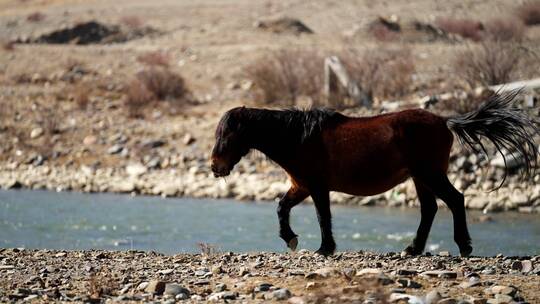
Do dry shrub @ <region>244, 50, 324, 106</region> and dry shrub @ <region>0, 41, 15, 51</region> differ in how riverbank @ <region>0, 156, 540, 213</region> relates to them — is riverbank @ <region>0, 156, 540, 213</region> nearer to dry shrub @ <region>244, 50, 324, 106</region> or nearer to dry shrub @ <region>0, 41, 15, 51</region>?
dry shrub @ <region>244, 50, 324, 106</region>

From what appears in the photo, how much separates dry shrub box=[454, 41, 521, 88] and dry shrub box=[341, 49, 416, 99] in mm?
1591

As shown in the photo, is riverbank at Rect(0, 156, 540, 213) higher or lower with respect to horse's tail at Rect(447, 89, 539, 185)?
lower

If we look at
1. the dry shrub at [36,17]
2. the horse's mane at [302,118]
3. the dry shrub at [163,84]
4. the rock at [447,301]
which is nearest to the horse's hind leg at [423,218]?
the horse's mane at [302,118]

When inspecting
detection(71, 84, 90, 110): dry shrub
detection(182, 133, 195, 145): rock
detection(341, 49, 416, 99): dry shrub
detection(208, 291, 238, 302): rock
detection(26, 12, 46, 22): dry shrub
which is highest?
detection(26, 12, 46, 22): dry shrub

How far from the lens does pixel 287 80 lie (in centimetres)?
2603

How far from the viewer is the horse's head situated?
1059 cm

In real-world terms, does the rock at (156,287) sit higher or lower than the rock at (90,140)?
higher

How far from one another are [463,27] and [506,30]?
4.71 meters

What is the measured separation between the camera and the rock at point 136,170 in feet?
74.5

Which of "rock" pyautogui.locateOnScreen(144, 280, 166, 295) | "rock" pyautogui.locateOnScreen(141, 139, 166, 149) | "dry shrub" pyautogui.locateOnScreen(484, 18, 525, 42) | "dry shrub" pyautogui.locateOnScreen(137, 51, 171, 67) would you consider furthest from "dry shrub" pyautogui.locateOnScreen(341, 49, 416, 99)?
"rock" pyautogui.locateOnScreen(144, 280, 166, 295)

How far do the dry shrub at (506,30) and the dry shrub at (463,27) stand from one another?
63 cm

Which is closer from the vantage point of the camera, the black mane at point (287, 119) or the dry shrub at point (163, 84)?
the black mane at point (287, 119)

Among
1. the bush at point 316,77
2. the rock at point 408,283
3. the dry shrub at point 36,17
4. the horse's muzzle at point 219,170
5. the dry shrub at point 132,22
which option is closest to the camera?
the rock at point 408,283

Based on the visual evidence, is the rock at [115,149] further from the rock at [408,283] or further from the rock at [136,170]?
the rock at [408,283]
